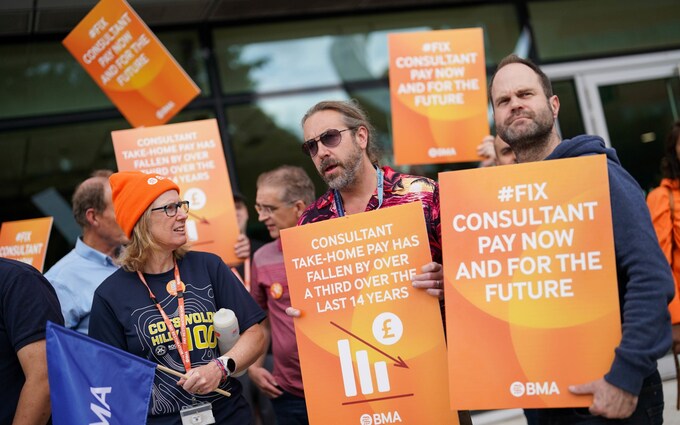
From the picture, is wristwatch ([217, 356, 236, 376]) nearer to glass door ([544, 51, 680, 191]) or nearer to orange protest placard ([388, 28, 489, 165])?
orange protest placard ([388, 28, 489, 165])

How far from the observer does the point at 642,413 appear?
7.36ft

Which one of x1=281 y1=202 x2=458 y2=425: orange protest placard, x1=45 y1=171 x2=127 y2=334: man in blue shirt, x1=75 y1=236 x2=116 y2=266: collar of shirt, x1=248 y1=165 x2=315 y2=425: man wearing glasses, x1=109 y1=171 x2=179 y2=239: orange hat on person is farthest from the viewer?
x1=75 y1=236 x2=116 y2=266: collar of shirt

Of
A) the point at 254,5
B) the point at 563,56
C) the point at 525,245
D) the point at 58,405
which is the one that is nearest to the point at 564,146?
the point at 525,245

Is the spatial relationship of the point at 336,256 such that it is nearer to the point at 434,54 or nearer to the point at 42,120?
the point at 434,54

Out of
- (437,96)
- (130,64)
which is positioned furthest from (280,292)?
(437,96)

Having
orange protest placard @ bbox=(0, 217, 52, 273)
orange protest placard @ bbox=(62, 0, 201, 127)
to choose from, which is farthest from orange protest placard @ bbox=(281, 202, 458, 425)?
orange protest placard @ bbox=(0, 217, 52, 273)

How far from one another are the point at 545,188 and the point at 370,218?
656 mm

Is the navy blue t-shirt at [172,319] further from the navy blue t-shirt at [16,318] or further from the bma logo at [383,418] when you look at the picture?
the bma logo at [383,418]

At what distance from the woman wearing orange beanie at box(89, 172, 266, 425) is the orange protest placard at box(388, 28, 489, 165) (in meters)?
2.11

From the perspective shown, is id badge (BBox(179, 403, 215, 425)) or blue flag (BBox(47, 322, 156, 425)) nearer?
blue flag (BBox(47, 322, 156, 425))

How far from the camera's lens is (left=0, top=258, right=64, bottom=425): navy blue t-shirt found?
2.66 m

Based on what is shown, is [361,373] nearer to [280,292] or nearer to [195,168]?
[280,292]

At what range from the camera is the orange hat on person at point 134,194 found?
3010 millimetres

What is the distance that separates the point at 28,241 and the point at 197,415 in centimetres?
254
